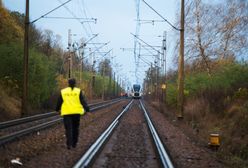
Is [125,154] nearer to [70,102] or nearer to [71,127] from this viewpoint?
[71,127]

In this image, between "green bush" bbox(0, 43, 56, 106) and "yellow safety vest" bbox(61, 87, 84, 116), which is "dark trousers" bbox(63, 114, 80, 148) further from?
"green bush" bbox(0, 43, 56, 106)

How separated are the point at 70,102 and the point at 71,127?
30.8 inches

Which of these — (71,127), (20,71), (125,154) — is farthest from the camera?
(20,71)

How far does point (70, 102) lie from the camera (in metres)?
14.2

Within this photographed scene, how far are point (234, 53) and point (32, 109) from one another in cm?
1873

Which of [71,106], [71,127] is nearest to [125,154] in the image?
[71,127]

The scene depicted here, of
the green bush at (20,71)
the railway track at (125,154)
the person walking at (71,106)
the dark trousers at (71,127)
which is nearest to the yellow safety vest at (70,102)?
the person walking at (71,106)

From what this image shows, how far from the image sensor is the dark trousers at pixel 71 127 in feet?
47.2

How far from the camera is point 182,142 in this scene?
1838 centimetres

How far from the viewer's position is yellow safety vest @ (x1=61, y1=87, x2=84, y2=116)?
561 inches

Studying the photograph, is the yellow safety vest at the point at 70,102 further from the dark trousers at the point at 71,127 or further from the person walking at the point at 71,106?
the dark trousers at the point at 71,127

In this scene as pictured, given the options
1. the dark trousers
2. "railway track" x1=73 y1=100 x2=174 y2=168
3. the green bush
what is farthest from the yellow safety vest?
the green bush

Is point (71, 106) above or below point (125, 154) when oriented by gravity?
above

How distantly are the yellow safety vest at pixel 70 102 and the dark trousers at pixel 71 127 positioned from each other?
0.59 feet
